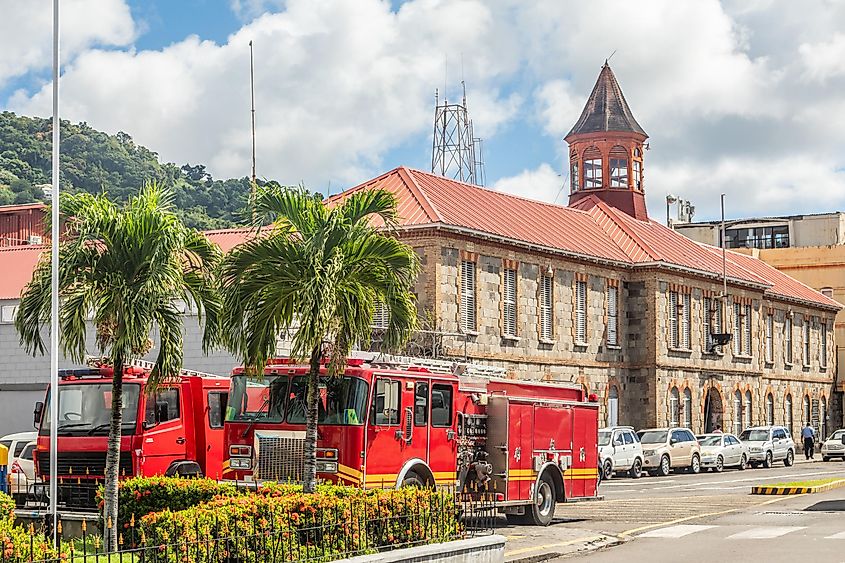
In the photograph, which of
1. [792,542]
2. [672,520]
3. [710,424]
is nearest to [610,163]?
[710,424]

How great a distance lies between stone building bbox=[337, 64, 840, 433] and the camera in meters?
45.2

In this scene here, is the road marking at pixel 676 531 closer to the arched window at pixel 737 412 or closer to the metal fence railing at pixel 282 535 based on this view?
the metal fence railing at pixel 282 535

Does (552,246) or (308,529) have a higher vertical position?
(552,246)

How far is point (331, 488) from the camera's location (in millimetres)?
16672

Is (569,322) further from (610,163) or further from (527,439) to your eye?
(527,439)

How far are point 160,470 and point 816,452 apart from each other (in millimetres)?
55967

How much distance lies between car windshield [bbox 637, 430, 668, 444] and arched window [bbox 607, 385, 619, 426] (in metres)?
7.03

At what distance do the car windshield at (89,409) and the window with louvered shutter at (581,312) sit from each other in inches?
1190

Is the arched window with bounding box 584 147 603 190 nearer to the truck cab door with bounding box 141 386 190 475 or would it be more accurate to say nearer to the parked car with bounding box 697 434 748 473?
the parked car with bounding box 697 434 748 473

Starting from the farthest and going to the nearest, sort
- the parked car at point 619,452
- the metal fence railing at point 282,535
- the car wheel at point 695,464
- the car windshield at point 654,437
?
1. the car wheel at point 695,464
2. the car windshield at point 654,437
3. the parked car at point 619,452
4. the metal fence railing at point 282,535

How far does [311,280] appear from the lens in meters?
17.0

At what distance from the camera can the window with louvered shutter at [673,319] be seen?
2259 inches

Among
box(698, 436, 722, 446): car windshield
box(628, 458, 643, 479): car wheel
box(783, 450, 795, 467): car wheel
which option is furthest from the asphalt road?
box(783, 450, 795, 467): car wheel

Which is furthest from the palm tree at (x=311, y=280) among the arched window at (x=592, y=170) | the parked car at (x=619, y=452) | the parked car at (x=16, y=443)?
the arched window at (x=592, y=170)
